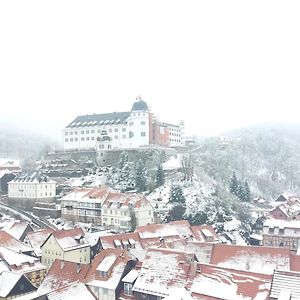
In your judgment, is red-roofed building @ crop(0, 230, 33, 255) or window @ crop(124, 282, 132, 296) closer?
window @ crop(124, 282, 132, 296)

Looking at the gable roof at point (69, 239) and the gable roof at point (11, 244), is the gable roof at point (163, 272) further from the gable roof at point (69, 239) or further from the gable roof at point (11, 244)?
the gable roof at point (11, 244)

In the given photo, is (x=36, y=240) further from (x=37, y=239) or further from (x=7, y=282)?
(x=7, y=282)

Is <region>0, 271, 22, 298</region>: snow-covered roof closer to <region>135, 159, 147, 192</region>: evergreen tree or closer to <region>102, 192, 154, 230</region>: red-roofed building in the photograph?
<region>102, 192, 154, 230</region>: red-roofed building

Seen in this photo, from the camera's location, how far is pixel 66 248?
1964 inches

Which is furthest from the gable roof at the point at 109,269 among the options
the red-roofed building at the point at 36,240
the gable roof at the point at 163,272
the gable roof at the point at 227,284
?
the red-roofed building at the point at 36,240

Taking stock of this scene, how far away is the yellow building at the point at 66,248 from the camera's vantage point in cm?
4972

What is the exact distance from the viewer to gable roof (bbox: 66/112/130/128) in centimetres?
10456

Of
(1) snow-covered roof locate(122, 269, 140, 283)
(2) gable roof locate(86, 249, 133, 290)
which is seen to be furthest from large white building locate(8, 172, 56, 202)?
(1) snow-covered roof locate(122, 269, 140, 283)

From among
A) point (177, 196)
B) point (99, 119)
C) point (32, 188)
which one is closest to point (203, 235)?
point (177, 196)

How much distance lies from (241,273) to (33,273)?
21.7 metres

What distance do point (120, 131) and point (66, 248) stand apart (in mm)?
54321

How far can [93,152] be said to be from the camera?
100 metres

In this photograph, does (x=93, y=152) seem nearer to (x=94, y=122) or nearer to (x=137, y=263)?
(x=94, y=122)

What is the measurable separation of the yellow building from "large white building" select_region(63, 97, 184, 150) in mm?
48303
